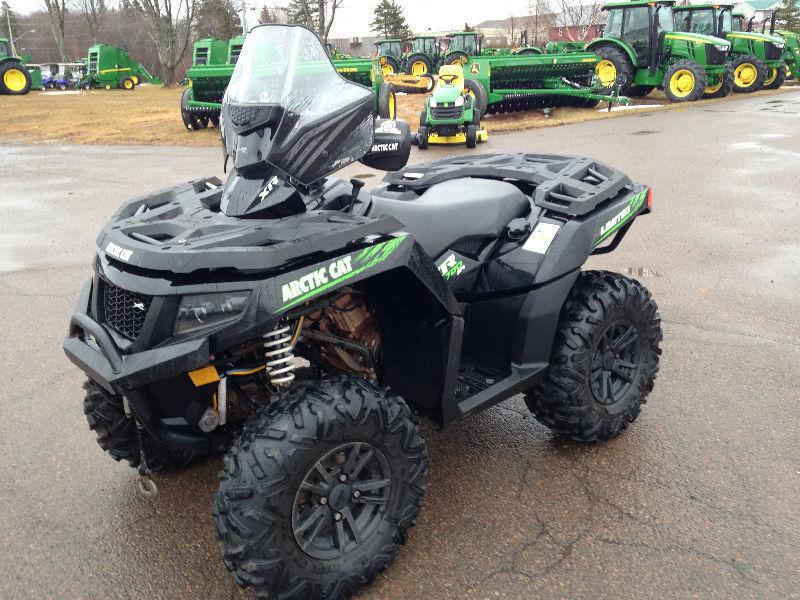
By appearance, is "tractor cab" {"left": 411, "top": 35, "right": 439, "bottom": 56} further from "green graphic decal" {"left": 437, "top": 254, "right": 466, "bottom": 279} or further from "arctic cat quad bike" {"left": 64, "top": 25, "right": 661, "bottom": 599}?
"green graphic decal" {"left": 437, "top": 254, "right": 466, "bottom": 279}

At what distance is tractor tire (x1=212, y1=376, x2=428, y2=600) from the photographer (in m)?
2.18

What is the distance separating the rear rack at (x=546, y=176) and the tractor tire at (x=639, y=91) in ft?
65.6

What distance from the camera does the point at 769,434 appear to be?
134 inches

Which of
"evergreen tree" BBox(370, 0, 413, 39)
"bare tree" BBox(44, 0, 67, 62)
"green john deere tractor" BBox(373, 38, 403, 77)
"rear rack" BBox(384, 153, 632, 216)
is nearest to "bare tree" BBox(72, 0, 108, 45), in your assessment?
"bare tree" BBox(44, 0, 67, 62)

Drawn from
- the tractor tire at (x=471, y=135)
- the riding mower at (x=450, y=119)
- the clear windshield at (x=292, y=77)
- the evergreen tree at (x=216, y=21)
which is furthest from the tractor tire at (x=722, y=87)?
the evergreen tree at (x=216, y=21)

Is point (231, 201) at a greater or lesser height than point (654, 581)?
greater

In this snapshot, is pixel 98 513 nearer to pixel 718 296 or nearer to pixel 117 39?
pixel 718 296

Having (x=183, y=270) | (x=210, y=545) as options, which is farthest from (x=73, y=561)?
(x=183, y=270)

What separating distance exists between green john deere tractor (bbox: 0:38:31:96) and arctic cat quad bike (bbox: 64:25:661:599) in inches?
1378

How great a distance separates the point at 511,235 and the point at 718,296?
9.42 ft

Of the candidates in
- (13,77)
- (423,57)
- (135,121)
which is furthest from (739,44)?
(13,77)

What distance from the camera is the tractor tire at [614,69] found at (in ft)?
67.3

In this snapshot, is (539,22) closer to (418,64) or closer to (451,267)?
(418,64)

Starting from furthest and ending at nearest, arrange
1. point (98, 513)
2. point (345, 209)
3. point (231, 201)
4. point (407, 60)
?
point (407, 60) → point (98, 513) → point (345, 209) → point (231, 201)
